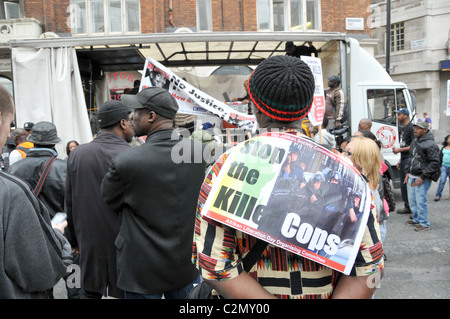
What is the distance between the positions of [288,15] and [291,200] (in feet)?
53.2

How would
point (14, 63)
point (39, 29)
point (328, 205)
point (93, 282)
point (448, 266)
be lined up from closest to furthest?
point (328, 205), point (93, 282), point (448, 266), point (14, 63), point (39, 29)

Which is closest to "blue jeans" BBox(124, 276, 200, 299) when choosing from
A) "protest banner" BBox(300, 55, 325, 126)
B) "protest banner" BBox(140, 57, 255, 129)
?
"protest banner" BBox(300, 55, 325, 126)

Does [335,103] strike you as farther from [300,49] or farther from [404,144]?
[404,144]

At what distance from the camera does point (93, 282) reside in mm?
2668

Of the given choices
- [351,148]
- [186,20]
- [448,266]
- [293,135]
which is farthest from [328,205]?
[186,20]

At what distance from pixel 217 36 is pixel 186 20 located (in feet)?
32.3

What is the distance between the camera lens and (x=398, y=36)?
94.7 feet

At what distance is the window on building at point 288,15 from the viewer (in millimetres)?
15570

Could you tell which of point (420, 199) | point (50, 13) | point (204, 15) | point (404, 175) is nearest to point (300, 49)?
point (404, 175)

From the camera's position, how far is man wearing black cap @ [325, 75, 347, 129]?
673 cm

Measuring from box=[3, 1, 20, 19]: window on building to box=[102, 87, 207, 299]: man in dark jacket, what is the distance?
58.6ft

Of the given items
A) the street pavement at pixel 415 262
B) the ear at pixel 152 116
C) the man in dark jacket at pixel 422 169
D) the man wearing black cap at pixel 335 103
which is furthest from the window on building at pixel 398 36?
the ear at pixel 152 116

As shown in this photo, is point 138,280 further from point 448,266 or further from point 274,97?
point 448,266

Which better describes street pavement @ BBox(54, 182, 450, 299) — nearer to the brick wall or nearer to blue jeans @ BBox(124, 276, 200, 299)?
blue jeans @ BBox(124, 276, 200, 299)
